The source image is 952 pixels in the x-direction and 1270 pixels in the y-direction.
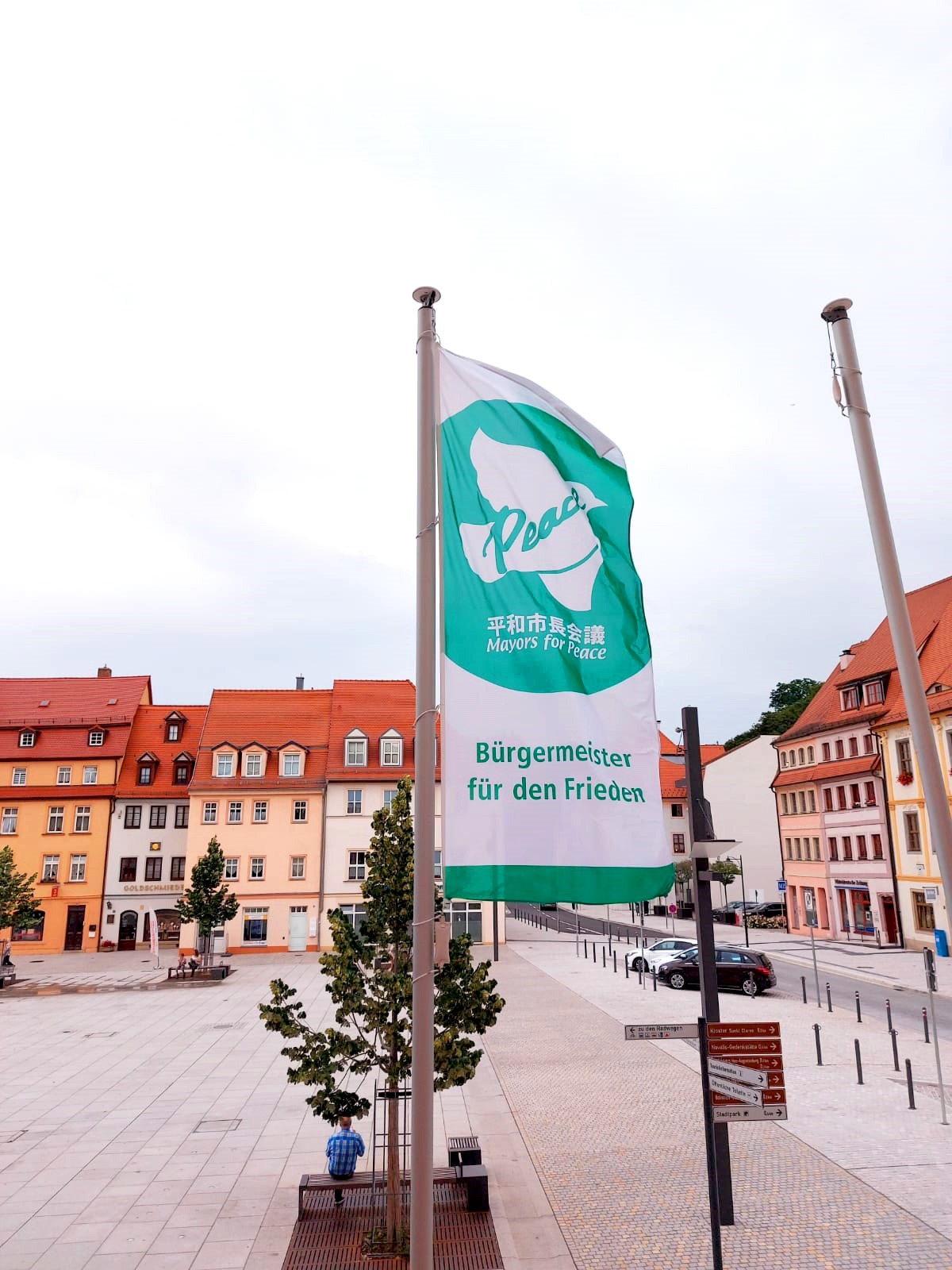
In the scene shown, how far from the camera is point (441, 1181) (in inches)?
448

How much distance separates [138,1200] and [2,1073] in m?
10.5

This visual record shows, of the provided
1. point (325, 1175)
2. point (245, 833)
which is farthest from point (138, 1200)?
point (245, 833)

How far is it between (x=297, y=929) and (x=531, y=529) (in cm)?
4379

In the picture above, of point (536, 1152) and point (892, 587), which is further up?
point (892, 587)

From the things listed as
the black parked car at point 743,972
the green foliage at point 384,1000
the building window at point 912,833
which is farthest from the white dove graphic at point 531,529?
the building window at point 912,833

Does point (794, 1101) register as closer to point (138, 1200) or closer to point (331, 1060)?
point (331, 1060)

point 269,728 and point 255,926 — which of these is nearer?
point 255,926

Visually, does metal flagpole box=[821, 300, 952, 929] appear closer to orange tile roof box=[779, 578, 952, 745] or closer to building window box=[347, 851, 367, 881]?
orange tile roof box=[779, 578, 952, 745]

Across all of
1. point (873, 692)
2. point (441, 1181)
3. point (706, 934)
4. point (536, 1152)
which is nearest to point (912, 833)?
point (873, 692)

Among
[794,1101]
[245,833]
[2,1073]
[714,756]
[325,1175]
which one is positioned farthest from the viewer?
[714,756]

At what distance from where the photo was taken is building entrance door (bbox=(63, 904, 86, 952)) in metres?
49.0

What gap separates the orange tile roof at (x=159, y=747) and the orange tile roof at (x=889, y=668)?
35.8 m

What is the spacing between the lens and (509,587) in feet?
21.9

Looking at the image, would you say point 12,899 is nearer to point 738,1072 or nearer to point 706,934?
point 706,934
